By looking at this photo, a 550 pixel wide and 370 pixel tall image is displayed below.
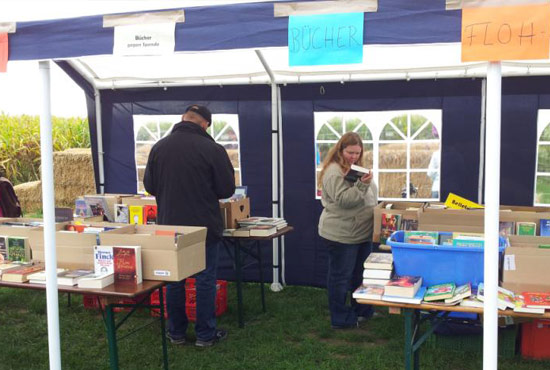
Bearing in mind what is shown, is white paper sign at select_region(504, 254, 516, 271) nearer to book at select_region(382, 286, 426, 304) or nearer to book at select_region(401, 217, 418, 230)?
book at select_region(382, 286, 426, 304)

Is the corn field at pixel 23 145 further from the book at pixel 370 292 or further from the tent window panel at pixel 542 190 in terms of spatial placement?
the book at pixel 370 292

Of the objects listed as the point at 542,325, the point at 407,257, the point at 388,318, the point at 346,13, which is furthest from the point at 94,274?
the point at 542,325

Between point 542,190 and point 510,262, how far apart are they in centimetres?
243

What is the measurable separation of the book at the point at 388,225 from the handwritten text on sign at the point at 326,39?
2160mm

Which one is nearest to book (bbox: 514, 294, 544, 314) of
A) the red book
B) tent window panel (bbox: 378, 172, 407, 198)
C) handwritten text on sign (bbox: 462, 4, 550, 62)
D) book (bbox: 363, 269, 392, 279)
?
book (bbox: 363, 269, 392, 279)

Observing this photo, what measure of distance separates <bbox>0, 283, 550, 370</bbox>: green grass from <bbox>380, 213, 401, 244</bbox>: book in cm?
83

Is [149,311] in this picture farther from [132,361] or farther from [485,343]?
[485,343]

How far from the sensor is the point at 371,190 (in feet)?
15.0

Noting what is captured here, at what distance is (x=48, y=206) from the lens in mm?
2816

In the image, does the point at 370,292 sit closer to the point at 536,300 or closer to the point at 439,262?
the point at 439,262

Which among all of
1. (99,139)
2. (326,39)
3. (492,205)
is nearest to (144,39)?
(326,39)

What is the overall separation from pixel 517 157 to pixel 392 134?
1.14 m

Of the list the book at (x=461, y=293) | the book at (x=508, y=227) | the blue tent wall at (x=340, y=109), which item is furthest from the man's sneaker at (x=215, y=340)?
the book at (x=508, y=227)

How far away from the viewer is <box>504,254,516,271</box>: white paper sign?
289cm
